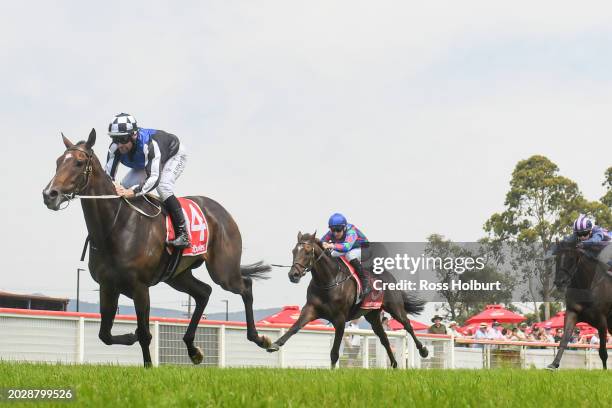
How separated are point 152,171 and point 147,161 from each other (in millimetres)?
184

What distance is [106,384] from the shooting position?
19.1ft

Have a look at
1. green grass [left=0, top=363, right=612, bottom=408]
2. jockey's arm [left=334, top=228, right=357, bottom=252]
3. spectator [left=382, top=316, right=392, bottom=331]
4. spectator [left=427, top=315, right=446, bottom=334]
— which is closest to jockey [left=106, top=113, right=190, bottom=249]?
green grass [left=0, top=363, right=612, bottom=408]

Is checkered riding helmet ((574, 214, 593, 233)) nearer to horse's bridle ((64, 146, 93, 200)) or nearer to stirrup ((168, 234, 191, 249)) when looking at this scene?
stirrup ((168, 234, 191, 249))

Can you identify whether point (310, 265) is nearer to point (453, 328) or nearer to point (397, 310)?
point (397, 310)

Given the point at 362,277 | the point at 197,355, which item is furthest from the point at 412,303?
the point at 197,355

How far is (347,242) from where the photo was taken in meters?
13.9

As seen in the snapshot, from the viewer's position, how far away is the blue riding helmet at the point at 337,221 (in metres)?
13.9

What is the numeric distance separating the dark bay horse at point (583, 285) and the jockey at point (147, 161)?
21.2ft

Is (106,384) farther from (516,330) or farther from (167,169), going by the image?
(516,330)

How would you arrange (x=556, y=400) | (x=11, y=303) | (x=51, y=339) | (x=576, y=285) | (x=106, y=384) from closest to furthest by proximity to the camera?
(x=556, y=400)
(x=106, y=384)
(x=51, y=339)
(x=576, y=285)
(x=11, y=303)

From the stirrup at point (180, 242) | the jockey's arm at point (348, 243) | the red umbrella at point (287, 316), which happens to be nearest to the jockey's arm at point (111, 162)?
the stirrup at point (180, 242)

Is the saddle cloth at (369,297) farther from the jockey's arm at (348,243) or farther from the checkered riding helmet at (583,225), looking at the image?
the checkered riding helmet at (583,225)

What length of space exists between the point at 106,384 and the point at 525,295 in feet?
150

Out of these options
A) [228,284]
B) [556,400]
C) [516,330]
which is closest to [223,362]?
[228,284]
